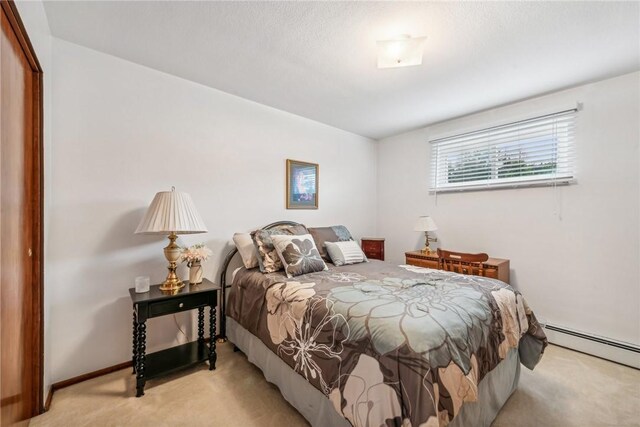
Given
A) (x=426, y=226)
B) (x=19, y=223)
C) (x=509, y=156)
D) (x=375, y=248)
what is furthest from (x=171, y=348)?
(x=509, y=156)

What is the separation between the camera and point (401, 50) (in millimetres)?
1871

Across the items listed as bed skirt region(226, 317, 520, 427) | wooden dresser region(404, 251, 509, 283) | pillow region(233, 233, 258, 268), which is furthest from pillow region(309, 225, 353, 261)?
bed skirt region(226, 317, 520, 427)

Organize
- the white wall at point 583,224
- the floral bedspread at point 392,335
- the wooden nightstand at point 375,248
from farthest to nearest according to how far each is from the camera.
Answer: the wooden nightstand at point 375,248 → the white wall at point 583,224 → the floral bedspread at point 392,335

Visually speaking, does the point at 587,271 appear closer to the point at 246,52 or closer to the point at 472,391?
the point at 472,391

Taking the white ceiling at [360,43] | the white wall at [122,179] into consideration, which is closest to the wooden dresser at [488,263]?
the white ceiling at [360,43]

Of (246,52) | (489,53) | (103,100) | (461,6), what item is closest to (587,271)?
(489,53)

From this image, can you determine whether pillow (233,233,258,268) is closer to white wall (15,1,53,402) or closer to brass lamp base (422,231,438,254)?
white wall (15,1,53,402)

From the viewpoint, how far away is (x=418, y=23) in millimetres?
1731

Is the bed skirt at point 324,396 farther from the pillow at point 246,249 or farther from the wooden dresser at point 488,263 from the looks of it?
the wooden dresser at point 488,263

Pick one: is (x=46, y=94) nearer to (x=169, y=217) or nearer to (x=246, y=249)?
(x=169, y=217)

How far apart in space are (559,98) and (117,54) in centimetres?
403

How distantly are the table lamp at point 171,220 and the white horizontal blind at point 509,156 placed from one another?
3.00m

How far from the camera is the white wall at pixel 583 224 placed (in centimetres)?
234

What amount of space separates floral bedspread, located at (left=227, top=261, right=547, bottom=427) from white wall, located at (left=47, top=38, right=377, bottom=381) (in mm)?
939
